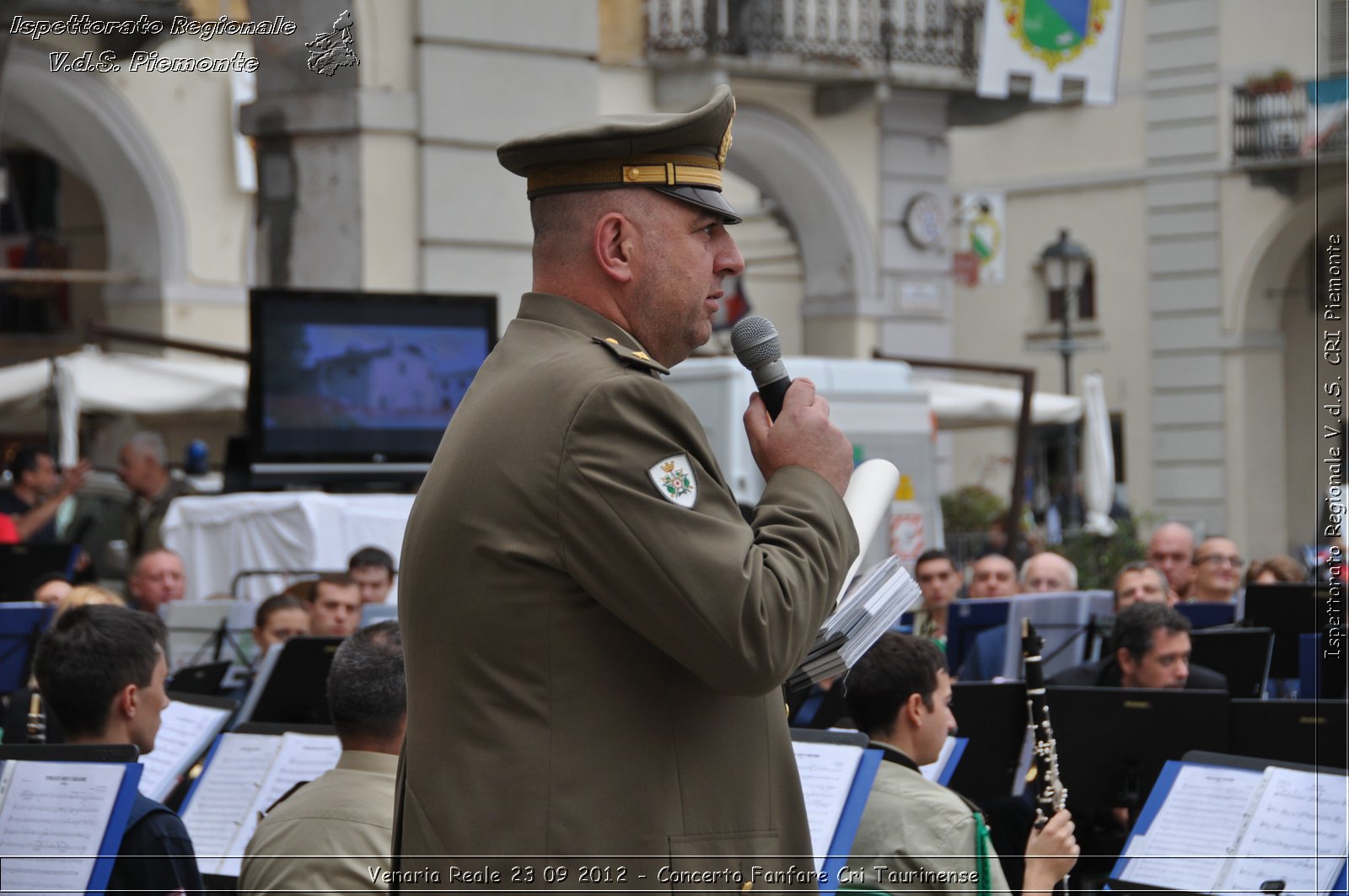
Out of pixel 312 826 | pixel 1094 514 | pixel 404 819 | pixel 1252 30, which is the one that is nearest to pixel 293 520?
pixel 312 826

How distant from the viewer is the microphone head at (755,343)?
2709 millimetres

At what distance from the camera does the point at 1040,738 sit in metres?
5.28

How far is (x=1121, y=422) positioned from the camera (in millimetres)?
32156

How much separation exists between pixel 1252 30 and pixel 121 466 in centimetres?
2278

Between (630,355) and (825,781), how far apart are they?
6.89 feet

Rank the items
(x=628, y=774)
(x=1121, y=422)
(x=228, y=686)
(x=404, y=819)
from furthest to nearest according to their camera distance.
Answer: (x=1121, y=422) < (x=228, y=686) < (x=404, y=819) < (x=628, y=774)

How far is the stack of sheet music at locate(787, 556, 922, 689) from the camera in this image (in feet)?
8.77

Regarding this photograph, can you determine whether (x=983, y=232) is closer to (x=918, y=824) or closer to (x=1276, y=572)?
(x=1276, y=572)

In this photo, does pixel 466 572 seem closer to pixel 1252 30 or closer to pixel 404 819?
pixel 404 819

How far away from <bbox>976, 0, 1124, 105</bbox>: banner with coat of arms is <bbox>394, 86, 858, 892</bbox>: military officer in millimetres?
15171

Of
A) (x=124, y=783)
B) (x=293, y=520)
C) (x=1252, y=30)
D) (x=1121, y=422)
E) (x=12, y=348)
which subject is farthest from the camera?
(x=1121, y=422)

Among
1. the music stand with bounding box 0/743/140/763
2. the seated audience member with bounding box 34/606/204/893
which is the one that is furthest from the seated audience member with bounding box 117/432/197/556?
the music stand with bounding box 0/743/140/763

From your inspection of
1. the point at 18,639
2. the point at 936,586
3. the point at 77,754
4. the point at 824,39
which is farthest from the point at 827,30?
the point at 77,754

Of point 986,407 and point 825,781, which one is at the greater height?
point 986,407
